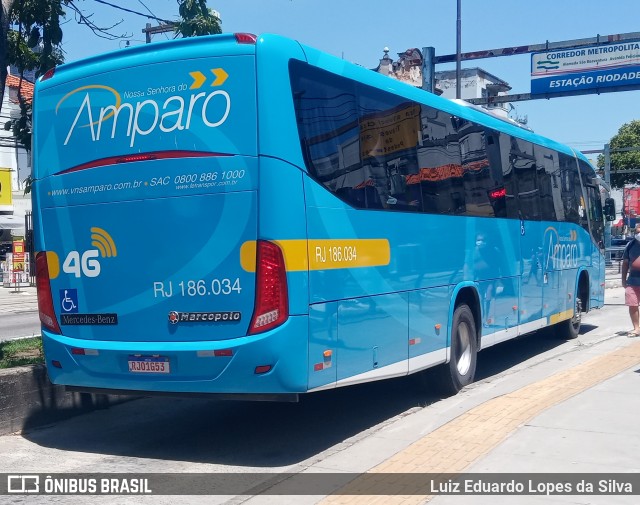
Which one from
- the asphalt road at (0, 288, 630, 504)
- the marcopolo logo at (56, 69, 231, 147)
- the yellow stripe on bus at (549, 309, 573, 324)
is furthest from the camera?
the yellow stripe on bus at (549, 309, 573, 324)

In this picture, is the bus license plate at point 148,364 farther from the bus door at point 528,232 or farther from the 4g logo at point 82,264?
the bus door at point 528,232

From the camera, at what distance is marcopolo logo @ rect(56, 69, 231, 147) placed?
672 cm

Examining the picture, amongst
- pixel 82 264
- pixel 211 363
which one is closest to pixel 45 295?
pixel 82 264

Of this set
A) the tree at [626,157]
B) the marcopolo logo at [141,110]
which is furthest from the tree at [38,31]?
the tree at [626,157]

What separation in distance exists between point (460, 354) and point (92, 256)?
16.0 feet

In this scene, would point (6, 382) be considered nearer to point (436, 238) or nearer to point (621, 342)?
point (436, 238)

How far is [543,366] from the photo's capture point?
12102 millimetres

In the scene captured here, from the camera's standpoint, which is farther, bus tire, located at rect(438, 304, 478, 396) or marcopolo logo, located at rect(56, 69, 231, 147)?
bus tire, located at rect(438, 304, 478, 396)

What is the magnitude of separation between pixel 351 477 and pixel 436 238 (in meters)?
3.53

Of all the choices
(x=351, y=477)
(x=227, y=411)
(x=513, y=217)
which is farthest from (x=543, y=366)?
(x=351, y=477)

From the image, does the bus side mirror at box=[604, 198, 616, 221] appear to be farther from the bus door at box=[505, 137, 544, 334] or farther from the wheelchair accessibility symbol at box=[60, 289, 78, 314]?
the wheelchair accessibility symbol at box=[60, 289, 78, 314]

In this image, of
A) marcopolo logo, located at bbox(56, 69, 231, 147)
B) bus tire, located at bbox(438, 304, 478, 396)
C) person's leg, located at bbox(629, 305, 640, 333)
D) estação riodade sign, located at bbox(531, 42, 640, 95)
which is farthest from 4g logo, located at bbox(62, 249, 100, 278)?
estação riodade sign, located at bbox(531, 42, 640, 95)

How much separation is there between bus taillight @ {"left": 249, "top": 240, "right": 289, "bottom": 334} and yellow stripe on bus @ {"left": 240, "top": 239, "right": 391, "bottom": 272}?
6 cm

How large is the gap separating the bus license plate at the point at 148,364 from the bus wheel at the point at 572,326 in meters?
10.00
